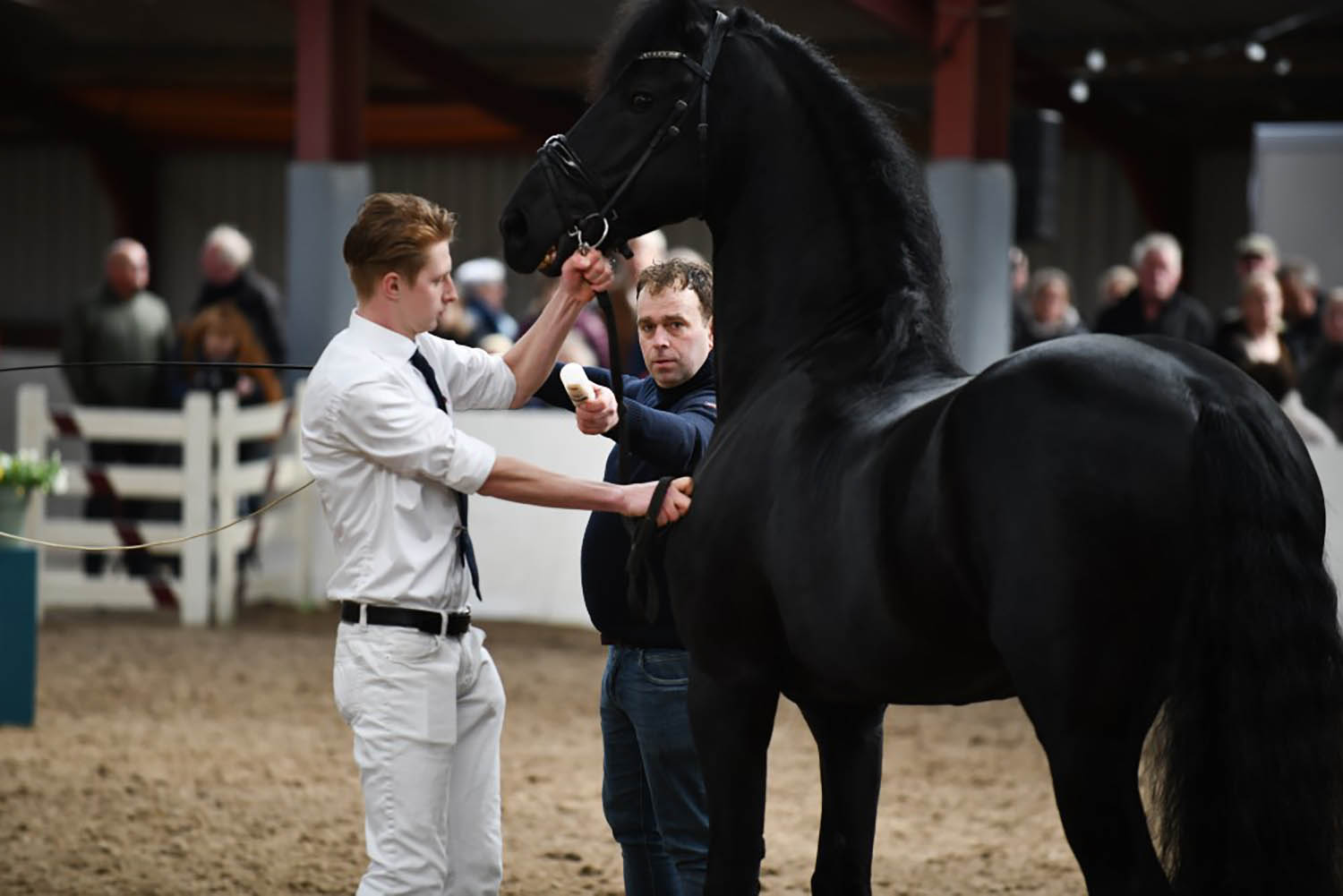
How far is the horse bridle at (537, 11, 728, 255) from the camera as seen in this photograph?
3.09 meters

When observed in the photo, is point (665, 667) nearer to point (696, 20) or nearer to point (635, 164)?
point (635, 164)

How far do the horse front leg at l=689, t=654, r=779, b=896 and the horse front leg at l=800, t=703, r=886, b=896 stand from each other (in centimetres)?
22

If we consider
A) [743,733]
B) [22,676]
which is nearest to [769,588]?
[743,733]

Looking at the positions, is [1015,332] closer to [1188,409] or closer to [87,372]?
[87,372]

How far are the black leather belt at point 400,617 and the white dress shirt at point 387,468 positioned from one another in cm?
1

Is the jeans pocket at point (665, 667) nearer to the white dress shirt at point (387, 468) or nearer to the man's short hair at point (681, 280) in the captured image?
the white dress shirt at point (387, 468)

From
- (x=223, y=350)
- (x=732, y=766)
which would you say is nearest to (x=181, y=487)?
(x=223, y=350)

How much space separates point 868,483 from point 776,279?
594mm

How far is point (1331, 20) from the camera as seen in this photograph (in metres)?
13.4

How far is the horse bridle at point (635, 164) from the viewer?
309cm

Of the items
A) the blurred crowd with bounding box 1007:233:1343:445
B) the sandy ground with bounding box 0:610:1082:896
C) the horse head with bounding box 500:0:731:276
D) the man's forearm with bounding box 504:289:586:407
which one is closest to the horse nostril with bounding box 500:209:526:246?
the horse head with bounding box 500:0:731:276

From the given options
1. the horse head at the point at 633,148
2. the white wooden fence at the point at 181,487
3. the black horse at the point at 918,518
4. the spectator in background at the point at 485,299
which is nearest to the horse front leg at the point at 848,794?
the black horse at the point at 918,518

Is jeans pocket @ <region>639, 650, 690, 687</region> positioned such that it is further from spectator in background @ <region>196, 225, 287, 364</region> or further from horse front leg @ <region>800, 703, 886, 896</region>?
spectator in background @ <region>196, 225, 287, 364</region>

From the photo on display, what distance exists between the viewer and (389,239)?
3.15 meters
